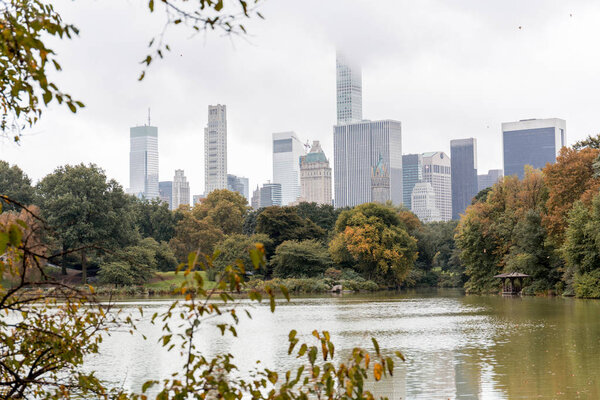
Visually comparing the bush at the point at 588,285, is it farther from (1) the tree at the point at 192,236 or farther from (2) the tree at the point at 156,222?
(2) the tree at the point at 156,222

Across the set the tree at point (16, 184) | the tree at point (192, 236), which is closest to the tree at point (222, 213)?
the tree at point (192, 236)

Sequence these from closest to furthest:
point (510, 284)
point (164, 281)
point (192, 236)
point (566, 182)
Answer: point (566, 182), point (510, 284), point (164, 281), point (192, 236)

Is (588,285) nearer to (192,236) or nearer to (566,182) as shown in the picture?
(566,182)

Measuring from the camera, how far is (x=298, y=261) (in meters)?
53.0

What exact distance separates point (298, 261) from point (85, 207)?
50.6 ft

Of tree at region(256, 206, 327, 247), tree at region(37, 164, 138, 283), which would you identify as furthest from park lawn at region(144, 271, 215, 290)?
tree at region(256, 206, 327, 247)

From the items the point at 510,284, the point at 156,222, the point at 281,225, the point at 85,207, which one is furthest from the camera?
the point at 156,222

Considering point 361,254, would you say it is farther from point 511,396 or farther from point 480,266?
point 511,396

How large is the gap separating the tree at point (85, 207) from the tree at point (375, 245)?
15863 millimetres

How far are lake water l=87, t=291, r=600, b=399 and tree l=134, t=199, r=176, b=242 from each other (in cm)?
3932

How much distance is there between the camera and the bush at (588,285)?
3425cm

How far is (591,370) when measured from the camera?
1288cm

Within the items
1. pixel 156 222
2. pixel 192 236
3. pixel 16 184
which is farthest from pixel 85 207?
pixel 156 222

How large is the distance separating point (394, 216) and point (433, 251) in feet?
36.1
